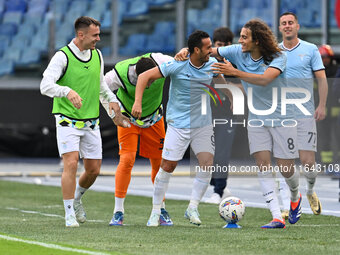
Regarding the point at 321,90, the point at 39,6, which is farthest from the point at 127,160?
the point at 39,6

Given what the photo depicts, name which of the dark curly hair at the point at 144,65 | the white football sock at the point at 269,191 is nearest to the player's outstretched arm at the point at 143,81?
the dark curly hair at the point at 144,65

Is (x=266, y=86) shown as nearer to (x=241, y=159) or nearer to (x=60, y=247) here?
(x=60, y=247)

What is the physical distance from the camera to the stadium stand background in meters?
27.2

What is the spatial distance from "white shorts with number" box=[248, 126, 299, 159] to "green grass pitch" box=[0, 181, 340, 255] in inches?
32.0

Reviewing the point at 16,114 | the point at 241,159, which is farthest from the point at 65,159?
the point at 16,114

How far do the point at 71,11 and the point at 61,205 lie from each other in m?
15.9

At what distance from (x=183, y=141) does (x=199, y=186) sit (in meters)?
0.55

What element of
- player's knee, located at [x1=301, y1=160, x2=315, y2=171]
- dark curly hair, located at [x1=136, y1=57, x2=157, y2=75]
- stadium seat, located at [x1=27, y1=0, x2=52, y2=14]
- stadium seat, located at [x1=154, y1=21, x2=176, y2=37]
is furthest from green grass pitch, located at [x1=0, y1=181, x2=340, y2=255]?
stadium seat, located at [x1=27, y1=0, x2=52, y2=14]

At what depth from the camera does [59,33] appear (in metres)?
27.5

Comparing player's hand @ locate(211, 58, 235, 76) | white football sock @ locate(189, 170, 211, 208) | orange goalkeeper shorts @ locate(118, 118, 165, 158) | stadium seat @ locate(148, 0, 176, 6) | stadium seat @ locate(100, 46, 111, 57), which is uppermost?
stadium seat @ locate(148, 0, 176, 6)

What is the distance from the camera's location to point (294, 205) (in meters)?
9.54

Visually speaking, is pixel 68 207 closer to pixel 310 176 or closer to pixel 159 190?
pixel 159 190

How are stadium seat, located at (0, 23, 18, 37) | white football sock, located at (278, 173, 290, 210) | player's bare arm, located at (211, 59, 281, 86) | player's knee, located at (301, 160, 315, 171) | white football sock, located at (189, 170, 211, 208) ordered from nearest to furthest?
player's bare arm, located at (211, 59, 281, 86), white football sock, located at (189, 170, 211, 208), player's knee, located at (301, 160, 315, 171), white football sock, located at (278, 173, 290, 210), stadium seat, located at (0, 23, 18, 37)

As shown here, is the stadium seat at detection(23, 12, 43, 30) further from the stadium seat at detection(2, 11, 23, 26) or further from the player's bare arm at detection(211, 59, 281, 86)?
the player's bare arm at detection(211, 59, 281, 86)
